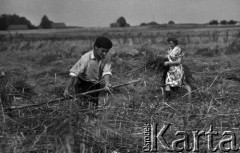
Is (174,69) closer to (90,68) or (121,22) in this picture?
(90,68)

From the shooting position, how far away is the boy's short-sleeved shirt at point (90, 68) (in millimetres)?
4598

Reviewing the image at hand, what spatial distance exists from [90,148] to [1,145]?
794 millimetres

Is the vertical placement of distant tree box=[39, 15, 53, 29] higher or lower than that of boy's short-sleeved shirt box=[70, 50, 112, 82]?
higher

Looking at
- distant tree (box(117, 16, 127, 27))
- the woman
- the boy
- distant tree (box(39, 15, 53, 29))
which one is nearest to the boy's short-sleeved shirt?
A: the boy

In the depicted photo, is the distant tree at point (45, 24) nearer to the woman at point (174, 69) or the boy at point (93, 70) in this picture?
the woman at point (174, 69)

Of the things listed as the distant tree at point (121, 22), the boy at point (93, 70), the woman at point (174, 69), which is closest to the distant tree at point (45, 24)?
the distant tree at point (121, 22)

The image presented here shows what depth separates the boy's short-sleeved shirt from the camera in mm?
4598

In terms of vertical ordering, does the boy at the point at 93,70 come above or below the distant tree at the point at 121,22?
below

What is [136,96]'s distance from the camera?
5.09 metres

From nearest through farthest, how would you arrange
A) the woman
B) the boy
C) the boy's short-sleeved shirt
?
the boy
the boy's short-sleeved shirt
the woman

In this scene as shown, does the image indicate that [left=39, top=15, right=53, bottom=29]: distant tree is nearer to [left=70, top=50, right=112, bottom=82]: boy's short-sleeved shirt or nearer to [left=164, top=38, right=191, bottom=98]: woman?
[left=164, top=38, right=191, bottom=98]: woman

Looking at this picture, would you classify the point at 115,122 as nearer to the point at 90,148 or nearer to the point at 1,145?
the point at 90,148

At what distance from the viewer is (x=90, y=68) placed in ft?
15.4

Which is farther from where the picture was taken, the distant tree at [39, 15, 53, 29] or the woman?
the distant tree at [39, 15, 53, 29]
